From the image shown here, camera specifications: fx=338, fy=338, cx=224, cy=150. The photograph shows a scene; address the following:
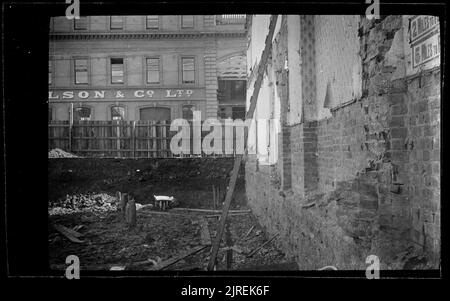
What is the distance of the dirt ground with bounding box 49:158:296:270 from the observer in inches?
256

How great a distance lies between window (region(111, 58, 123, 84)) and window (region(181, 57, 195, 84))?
2851mm

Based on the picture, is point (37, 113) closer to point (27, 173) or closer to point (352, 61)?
point (27, 173)

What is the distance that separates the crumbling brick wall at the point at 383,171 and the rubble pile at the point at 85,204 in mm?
8507

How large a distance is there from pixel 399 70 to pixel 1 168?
3.07 m

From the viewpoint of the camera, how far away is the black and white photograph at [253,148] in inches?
98.4

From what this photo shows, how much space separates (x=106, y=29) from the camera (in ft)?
40.0

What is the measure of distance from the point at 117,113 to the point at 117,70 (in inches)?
76.2

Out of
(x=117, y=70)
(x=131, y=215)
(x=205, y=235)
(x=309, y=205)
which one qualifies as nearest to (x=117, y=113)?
(x=117, y=70)

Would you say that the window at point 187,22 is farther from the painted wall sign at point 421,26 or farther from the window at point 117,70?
the painted wall sign at point 421,26

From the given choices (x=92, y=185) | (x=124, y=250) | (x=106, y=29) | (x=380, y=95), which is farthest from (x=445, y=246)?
(x=106, y=29)

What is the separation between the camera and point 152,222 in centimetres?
919

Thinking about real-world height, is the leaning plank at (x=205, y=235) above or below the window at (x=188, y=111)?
below

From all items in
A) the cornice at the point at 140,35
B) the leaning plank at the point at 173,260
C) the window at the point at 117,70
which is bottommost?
the leaning plank at the point at 173,260

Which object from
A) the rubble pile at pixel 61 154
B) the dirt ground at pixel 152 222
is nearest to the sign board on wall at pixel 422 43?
the dirt ground at pixel 152 222
